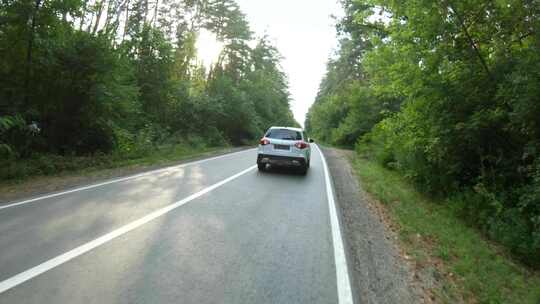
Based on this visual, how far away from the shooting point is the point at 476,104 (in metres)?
8.20

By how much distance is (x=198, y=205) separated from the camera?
7594 millimetres

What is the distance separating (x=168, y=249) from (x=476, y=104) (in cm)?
748

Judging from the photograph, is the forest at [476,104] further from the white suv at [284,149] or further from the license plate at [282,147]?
the license plate at [282,147]

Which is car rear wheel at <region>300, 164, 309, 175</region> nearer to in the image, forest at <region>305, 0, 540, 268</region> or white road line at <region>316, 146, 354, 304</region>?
forest at <region>305, 0, 540, 268</region>

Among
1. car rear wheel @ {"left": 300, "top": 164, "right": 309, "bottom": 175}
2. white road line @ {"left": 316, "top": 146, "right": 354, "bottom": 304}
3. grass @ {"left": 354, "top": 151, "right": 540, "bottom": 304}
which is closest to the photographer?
white road line @ {"left": 316, "top": 146, "right": 354, "bottom": 304}

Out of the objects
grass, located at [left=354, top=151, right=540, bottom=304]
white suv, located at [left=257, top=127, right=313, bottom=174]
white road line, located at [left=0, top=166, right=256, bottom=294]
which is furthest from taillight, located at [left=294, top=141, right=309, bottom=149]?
white road line, located at [left=0, top=166, right=256, bottom=294]

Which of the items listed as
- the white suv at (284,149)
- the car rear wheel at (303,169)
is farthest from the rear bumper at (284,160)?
the car rear wheel at (303,169)

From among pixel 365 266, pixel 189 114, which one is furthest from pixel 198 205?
pixel 189 114

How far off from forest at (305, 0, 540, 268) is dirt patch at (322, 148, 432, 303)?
6.58ft

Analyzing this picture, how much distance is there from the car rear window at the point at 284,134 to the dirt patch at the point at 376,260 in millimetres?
4812

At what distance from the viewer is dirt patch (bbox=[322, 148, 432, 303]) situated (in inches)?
165

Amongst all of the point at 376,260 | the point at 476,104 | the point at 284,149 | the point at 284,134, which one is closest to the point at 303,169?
the point at 284,149

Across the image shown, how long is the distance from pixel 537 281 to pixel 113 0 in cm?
2850

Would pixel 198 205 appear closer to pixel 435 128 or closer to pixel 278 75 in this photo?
pixel 435 128
